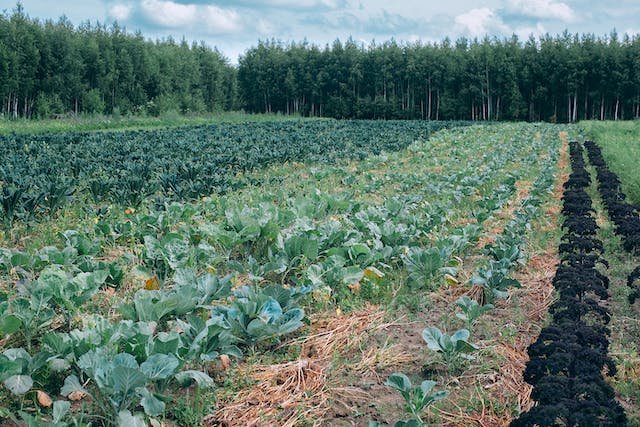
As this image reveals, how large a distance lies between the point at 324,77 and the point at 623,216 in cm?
5666

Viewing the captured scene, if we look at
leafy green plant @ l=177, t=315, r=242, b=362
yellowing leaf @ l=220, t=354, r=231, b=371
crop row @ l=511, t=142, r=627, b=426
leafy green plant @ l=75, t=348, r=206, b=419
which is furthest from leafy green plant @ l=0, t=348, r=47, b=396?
crop row @ l=511, t=142, r=627, b=426

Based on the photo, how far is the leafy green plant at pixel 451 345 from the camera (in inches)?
129

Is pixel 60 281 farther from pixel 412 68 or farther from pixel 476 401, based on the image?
pixel 412 68

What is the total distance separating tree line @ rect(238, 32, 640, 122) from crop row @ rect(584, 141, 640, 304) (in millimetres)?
45070

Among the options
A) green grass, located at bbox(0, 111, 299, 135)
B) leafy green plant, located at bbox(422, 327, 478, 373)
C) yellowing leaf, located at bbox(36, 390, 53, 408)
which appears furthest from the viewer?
green grass, located at bbox(0, 111, 299, 135)

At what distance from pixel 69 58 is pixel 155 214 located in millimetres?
43032

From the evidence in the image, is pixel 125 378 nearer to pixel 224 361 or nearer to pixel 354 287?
pixel 224 361

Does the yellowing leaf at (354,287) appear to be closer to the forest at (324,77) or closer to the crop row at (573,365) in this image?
the crop row at (573,365)

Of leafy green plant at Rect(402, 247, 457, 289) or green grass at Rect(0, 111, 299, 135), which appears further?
green grass at Rect(0, 111, 299, 135)

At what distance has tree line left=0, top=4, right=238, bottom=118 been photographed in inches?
1660

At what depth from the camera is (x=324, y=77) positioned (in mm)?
62094

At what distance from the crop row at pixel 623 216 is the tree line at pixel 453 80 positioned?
148 ft

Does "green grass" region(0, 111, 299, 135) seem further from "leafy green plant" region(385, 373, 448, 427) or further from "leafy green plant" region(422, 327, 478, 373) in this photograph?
"leafy green plant" region(385, 373, 448, 427)

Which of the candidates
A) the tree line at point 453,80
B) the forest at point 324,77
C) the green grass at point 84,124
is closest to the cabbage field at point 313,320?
the green grass at point 84,124
